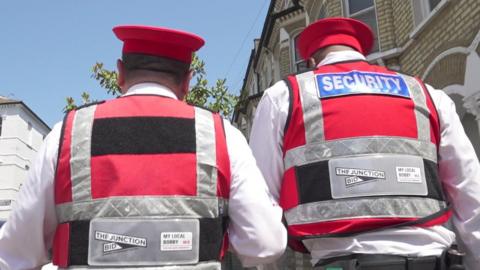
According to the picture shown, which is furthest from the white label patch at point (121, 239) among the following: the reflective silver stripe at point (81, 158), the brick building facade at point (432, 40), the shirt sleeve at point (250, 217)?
the brick building facade at point (432, 40)

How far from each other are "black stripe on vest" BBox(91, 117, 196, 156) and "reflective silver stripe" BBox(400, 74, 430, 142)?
1206 millimetres

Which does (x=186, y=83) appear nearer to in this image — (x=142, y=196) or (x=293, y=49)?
(x=142, y=196)

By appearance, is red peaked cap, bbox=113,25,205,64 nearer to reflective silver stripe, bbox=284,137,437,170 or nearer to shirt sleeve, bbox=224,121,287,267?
shirt sleeve, bbox=224,121,287,267

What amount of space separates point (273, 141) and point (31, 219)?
4.05ft

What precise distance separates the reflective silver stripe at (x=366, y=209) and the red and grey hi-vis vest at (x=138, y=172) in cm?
47

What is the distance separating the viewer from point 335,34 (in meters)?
2.94

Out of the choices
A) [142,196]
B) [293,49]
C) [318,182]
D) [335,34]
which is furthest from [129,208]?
[293,49]

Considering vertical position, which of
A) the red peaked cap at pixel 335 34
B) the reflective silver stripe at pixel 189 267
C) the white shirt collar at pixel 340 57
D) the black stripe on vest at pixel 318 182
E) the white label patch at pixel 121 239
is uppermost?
the red peaked cap at pixel 335 34

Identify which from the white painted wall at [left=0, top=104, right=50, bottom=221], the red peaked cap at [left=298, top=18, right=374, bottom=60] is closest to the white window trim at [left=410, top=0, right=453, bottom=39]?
the red peaked cap at [left=298, top=18, right=374, bottom=60]

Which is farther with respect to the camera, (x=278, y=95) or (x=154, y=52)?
(x=278, y=95)

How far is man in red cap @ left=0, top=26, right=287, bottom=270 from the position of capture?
192 cm

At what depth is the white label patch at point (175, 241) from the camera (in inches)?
75.8

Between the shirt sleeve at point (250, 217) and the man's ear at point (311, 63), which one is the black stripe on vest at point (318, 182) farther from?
the man's ear at point (311, 63)

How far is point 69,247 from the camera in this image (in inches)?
75.6
